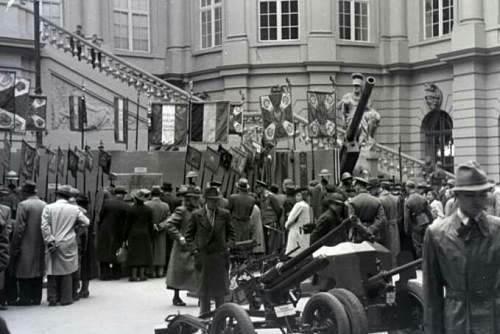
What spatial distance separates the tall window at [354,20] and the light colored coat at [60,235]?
21.6 metres

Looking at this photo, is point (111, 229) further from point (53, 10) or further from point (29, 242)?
point (53, 10)

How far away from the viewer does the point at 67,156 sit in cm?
1980

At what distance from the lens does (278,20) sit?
3281 centimetres

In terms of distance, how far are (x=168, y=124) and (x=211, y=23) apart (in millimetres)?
13599

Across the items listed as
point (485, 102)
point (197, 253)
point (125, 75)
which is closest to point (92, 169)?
point (125, 75)

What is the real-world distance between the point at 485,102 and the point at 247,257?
21073 mm

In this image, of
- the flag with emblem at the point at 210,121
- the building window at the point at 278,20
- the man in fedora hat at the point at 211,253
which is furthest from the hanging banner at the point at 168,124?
the building window at the point at 278,20

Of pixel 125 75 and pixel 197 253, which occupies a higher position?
pixel 125 75

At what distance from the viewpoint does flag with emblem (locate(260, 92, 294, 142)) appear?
70.1 feet

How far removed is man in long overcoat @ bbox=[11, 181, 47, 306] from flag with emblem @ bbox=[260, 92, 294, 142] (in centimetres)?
897

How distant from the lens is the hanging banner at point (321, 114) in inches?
852

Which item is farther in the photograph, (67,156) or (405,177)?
(405,177)

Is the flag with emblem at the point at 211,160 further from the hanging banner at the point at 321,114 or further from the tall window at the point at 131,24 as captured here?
the tall window at the point at 131,24

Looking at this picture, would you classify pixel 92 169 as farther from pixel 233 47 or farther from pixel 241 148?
pixel 233 47
